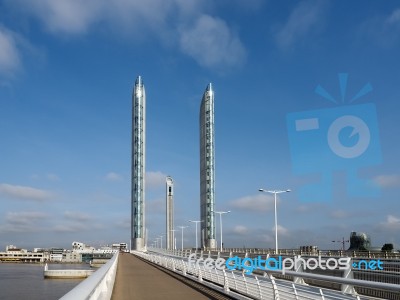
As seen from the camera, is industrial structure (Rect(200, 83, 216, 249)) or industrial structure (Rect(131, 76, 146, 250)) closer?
industrial structure (Rect(200, 83, 216, 249))

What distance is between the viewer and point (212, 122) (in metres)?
110

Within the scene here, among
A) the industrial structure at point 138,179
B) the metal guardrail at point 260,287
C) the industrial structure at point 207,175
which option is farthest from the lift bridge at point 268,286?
the industrial structure at point 138,179

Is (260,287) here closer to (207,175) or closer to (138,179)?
(207,175)

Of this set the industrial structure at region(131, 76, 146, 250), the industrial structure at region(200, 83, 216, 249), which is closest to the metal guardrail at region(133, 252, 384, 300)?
the industrial structure at region(200, 83, 216, 249)

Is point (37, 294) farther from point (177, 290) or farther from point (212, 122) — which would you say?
point (177, 290)

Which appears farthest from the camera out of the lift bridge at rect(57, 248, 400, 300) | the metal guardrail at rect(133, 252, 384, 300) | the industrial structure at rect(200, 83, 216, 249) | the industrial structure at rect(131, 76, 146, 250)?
the industrial structure at rect(131, 76, 146, 250)

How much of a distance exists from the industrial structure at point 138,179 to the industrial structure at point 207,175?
1288 cm

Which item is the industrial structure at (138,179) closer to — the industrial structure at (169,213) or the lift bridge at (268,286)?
the industrial structure at (169,213)

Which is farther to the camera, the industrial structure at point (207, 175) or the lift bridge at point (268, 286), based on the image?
the industrial structure at point (207, 175)

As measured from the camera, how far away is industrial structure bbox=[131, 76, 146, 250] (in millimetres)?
113688

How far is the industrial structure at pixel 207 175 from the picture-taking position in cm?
10631

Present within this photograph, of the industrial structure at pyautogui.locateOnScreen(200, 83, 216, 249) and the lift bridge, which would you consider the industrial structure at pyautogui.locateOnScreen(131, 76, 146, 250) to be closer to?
the industrial structure at pyautogui.locateOnScreen(200, 83, 216, 249)

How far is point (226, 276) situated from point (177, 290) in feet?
7.70

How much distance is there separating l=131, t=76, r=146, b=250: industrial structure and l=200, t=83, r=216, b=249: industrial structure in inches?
507
